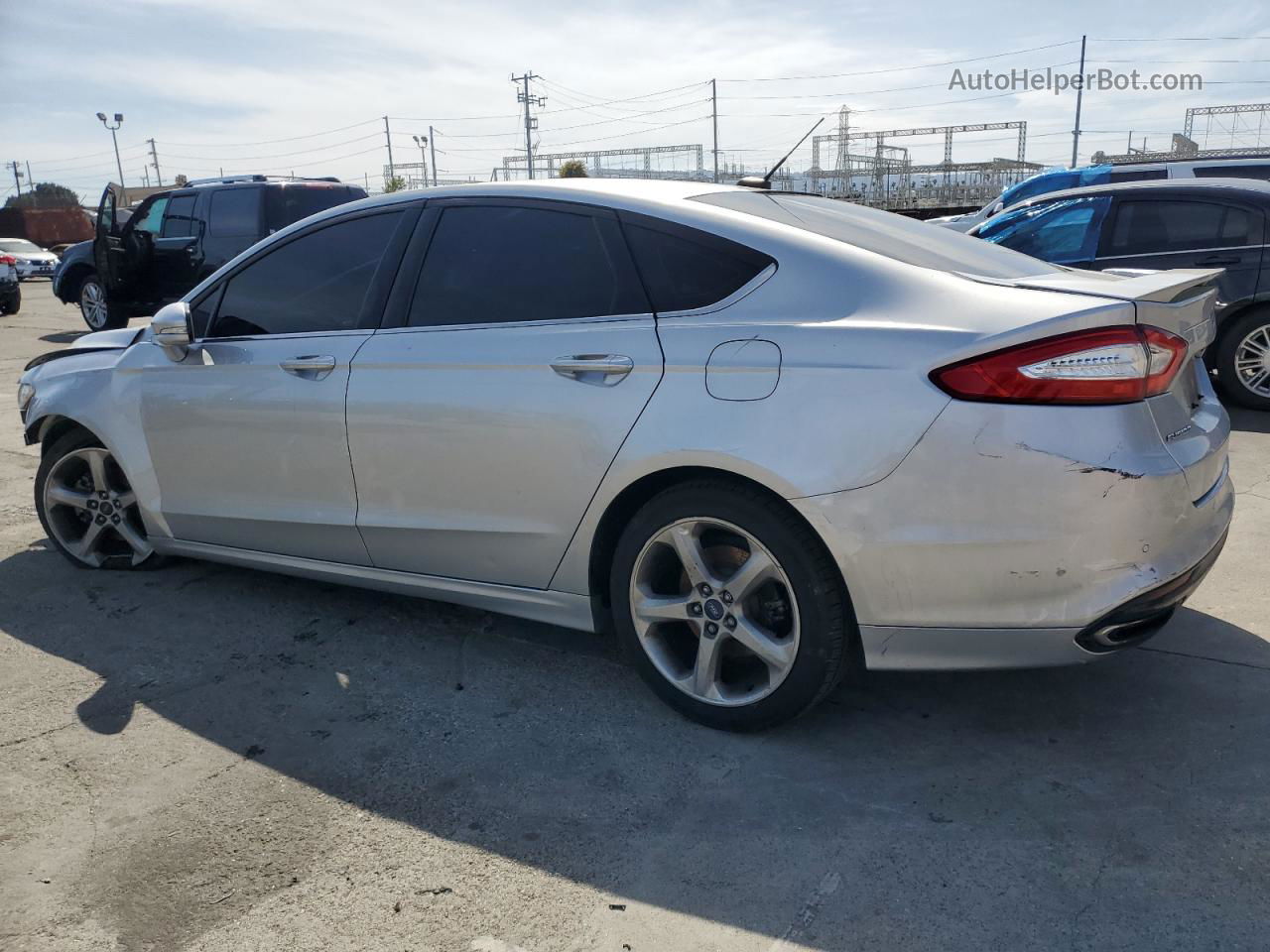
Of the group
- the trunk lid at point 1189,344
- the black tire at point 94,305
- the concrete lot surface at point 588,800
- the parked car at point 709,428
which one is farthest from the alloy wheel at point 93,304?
the trunk lid at point 1189,344

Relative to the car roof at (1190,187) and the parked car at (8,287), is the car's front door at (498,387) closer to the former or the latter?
the car roof at (1190,187)

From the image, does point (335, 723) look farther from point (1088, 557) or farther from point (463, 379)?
point (1088, 557)

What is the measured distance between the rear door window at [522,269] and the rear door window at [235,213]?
31.4ft

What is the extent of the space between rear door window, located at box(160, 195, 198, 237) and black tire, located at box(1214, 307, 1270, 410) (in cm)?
1109

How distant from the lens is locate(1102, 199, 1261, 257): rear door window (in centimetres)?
729

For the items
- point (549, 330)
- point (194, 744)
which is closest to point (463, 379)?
point (549, 330)

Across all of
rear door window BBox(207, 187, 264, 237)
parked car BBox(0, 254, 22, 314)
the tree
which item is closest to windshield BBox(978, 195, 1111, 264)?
rear door window BBox(207, 187, 264, 237)

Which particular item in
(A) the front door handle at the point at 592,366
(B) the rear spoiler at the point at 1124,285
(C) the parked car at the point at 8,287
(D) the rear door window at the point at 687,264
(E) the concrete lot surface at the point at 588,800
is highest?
(D) the rear door window at the point at 687,264

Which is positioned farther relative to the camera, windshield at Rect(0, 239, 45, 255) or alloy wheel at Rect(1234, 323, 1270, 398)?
windshield at Rect(0, 239, 45, 255)

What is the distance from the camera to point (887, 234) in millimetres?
3230

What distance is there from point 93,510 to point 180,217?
9294 mm

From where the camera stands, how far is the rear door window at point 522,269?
3.16 m

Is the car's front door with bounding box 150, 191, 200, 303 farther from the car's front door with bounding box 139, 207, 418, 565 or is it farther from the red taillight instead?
the red taillight

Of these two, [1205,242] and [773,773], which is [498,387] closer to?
[773,773]
